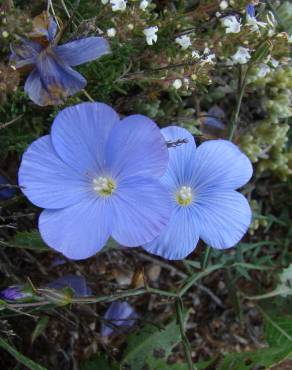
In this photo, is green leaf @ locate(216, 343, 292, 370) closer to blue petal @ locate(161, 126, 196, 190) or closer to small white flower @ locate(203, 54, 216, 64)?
blue petal @ locate(161, 126, 196, 190)

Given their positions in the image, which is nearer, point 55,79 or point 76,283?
point 55,79

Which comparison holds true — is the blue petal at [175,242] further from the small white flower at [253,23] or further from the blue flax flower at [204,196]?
the small white flower at [253,23]

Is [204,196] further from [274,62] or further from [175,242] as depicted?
[274,62]

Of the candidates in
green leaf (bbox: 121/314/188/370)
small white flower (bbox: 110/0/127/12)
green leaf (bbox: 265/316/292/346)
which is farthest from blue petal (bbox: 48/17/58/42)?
green leaf (bbox: 265/316/292/346)

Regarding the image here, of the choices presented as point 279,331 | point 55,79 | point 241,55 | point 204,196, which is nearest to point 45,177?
point 55,79

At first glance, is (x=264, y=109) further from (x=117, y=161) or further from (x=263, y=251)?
(x=117, y=161)

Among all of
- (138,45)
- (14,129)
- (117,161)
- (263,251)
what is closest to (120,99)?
(138,45)
